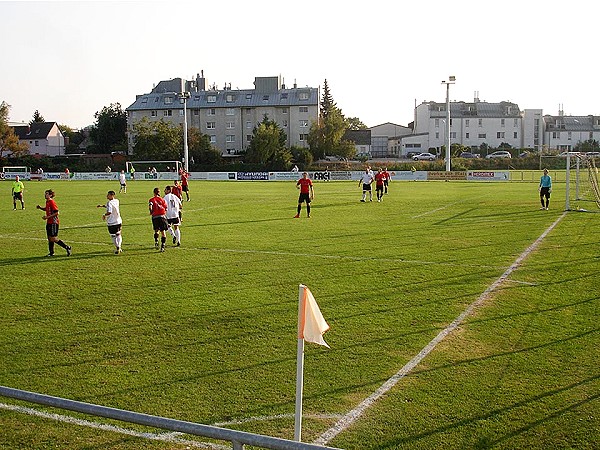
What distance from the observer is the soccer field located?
6.38m

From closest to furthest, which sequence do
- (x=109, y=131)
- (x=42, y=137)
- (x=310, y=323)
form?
1. (x=310, y=323)
2. (x=109, y=131)
3. (x=42, y=137)

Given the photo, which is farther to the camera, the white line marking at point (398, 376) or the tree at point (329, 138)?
the tree at point (329, 138)

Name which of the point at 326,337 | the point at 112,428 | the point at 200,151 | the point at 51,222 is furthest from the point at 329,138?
the point at 112,428

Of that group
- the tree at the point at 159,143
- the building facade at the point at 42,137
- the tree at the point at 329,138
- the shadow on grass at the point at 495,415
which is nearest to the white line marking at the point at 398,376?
the shadow on grass at the point at 495,415

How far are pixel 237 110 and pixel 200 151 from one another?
16.6 meters

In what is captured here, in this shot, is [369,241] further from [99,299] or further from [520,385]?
[520,385]

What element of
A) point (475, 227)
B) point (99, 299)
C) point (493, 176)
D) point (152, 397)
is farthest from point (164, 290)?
point (493, 176)

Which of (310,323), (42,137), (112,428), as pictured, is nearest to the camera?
(310,323)

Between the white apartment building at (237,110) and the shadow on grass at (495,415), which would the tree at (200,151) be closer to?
Answer: the white apartment building at (237,110)

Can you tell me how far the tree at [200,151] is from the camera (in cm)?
8275

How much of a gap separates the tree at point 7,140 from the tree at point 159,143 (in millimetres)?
25410

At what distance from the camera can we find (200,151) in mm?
83188

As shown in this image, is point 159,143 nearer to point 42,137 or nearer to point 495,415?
point 42,137

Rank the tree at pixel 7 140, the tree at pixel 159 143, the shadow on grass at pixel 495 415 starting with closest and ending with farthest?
the shadow on grass at pixel 495 415 < the tree at pixel 159 143 < the tree at pixel 7 140
